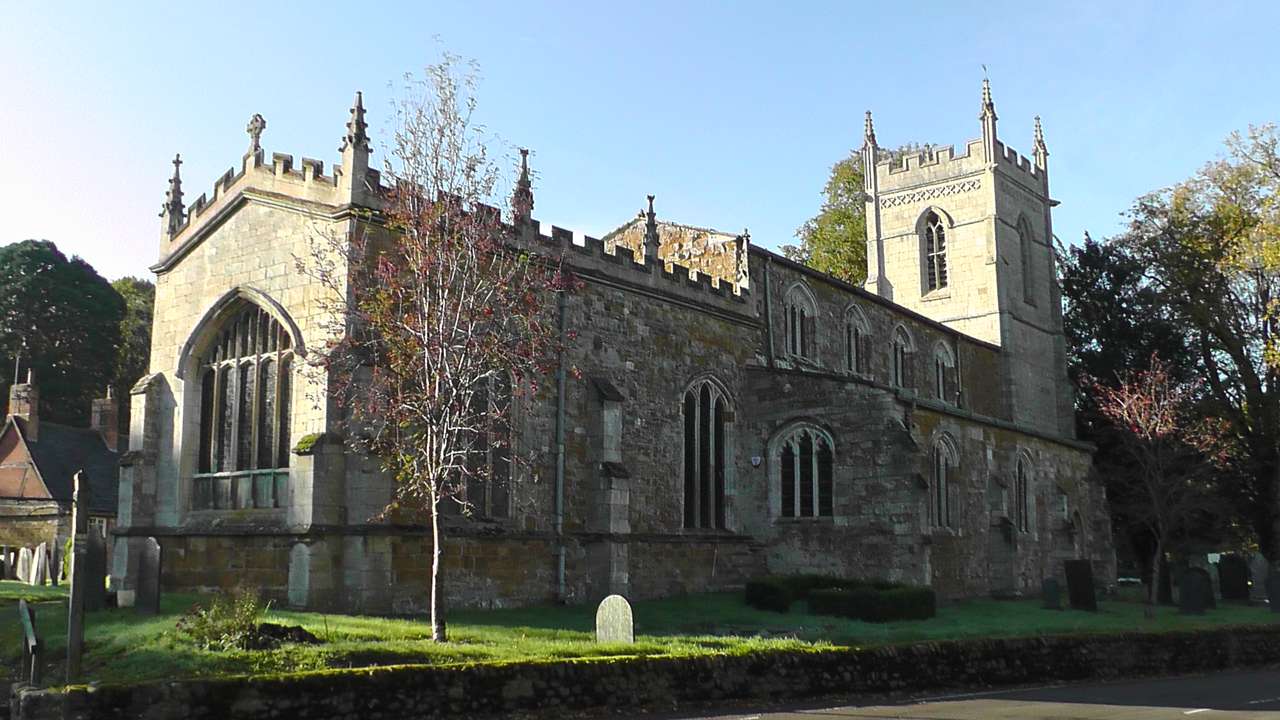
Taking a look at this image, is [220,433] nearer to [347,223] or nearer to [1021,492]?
[347,223]

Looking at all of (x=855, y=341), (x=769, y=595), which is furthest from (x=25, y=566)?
(x=855, y=341)

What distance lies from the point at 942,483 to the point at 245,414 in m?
19.0

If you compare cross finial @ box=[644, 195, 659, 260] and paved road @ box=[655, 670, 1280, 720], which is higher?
cross finial @ box=[644, 195, 659, 260]

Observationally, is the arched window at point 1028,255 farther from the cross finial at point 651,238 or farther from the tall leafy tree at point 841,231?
the cross finial at point 651,238

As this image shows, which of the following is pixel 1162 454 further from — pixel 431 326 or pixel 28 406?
pixel 28 406

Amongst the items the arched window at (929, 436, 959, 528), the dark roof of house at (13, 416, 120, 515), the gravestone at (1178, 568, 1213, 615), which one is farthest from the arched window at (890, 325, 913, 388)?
the dark roof of house at (13, 416, 120, 515)

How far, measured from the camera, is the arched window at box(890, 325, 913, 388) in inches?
1462

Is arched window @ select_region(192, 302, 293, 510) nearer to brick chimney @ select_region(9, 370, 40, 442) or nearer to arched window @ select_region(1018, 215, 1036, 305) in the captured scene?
brick chimney @ select_region(9, 370, 40, 442)

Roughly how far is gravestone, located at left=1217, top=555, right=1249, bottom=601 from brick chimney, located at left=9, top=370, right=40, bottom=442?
42.3 m

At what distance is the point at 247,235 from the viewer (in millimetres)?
→ 21172

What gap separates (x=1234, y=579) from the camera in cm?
3662

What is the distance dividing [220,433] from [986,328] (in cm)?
3315

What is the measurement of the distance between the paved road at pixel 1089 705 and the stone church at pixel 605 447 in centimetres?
669

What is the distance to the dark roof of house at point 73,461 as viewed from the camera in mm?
38125
